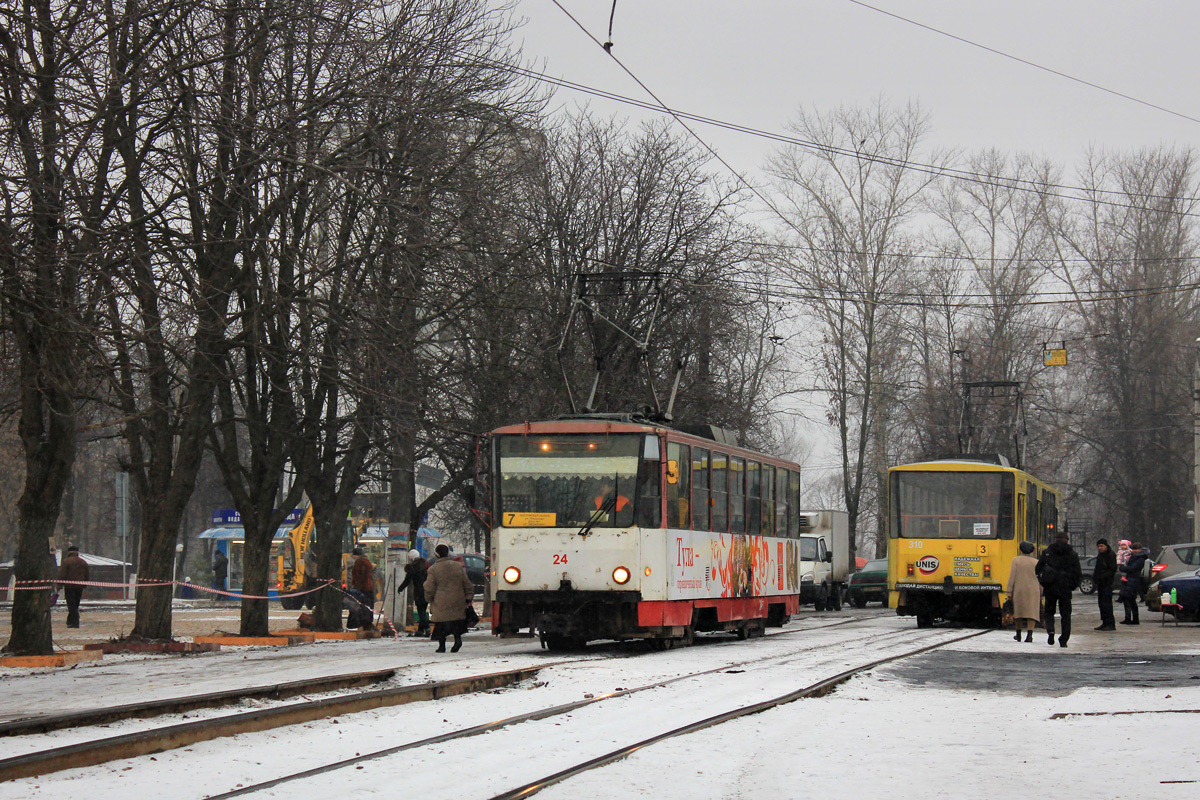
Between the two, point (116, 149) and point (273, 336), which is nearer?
point (116, 149)

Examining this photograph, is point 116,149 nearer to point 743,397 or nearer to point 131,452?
point 131,452

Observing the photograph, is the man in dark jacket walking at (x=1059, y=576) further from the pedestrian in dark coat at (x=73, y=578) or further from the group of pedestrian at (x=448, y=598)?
the pedestrian in dark coat at (x=73, y=578)

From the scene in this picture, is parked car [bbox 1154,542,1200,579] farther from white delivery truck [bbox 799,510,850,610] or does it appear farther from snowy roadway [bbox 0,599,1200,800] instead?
snowy roadway [bbox 0,599,1200,800]

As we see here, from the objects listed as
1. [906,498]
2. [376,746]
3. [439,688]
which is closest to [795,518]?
[906,498]

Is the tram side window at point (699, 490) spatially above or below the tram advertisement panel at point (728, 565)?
above

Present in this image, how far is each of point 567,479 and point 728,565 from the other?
3719mm

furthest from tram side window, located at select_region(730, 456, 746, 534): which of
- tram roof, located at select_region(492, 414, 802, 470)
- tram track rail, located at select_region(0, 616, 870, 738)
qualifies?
tram track rail, located at select_region(0, 616, 870, 738)

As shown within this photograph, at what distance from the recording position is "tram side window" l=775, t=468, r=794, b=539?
24.9m

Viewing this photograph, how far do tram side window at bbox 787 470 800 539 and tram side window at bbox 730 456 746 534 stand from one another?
3.25m

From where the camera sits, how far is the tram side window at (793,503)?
2591 cm

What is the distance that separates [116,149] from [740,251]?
19625mm

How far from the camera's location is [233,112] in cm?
1823

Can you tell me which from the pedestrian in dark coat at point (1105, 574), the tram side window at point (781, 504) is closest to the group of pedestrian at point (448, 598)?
the tram side window at point (781, 504)

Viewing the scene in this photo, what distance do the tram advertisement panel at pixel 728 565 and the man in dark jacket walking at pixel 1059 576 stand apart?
14.1 ft
